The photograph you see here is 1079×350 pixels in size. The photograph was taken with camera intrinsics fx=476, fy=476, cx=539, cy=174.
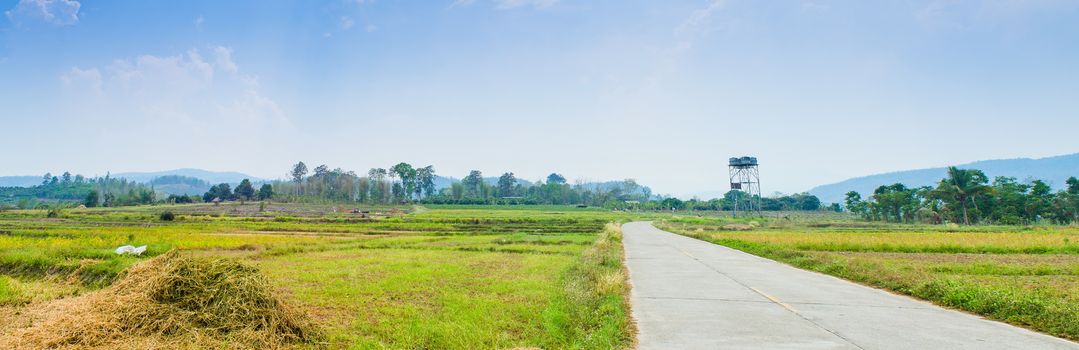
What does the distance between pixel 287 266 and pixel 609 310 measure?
13.7 metres

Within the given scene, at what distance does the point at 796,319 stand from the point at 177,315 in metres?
10.1

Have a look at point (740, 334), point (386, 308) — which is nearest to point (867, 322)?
point (740, 334)

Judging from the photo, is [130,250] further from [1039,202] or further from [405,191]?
[405,191]

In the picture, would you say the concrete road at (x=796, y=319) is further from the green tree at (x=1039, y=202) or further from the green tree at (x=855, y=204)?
the green tree at (x=855, y=204)

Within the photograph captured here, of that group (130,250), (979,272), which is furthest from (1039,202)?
(130,250)

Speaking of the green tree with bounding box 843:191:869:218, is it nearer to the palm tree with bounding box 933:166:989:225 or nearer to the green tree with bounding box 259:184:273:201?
the palm tree with bounding box 933:166:989:225

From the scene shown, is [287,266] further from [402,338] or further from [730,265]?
[730,265]

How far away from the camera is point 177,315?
22.4ft

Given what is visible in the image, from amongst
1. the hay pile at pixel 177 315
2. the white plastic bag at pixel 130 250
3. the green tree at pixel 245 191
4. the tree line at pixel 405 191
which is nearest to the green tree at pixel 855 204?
the tree line at pixel 405 191

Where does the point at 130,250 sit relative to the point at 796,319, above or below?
above

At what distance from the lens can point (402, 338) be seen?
305 inches

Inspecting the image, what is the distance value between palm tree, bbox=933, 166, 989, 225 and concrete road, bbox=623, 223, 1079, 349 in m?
72.2

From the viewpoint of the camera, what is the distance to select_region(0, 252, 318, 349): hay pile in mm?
6301

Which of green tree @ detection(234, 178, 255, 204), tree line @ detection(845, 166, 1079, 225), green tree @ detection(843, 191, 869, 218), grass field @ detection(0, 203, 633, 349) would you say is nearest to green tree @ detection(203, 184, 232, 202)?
green tree @ detection(234, 178, 255, 204)
